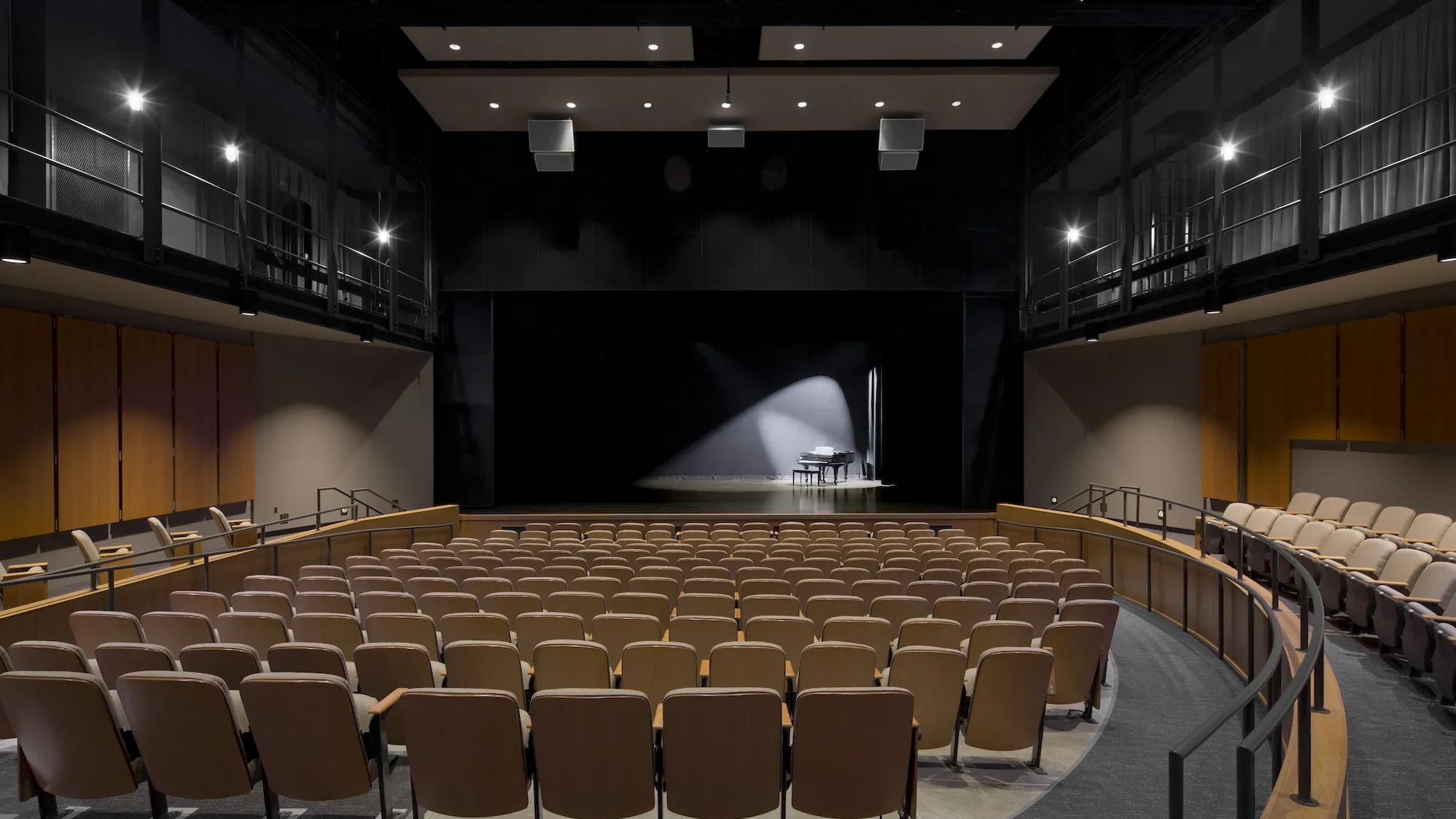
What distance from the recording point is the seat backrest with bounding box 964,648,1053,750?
375cm

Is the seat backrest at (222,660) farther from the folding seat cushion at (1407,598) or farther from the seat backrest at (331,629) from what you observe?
the folding seat cushion at (1407,598)

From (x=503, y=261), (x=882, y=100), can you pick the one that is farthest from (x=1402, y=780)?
(x=503, y=261)

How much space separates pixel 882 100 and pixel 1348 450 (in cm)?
852

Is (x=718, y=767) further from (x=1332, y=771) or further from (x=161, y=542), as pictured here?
(x=161, y=542)

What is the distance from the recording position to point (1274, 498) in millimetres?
11039

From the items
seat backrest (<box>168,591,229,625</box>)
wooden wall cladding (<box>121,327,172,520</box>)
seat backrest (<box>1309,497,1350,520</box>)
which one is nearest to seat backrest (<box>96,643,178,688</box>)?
seat backrest (<box>168,591,229,625</box>)

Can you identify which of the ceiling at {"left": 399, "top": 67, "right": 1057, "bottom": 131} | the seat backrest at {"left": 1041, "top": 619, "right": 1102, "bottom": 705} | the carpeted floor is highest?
the ceiling at {"left": 399, "top": 67, "right": 1057, "bottom": 131}

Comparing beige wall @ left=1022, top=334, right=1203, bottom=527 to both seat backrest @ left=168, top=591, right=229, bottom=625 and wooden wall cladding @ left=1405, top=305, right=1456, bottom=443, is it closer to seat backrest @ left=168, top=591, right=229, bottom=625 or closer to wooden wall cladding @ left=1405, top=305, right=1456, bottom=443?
wooden wall cladding @ left=1405, top=305, right=1456, bottom=443

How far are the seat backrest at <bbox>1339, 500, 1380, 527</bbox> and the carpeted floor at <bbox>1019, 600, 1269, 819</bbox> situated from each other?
408 cm

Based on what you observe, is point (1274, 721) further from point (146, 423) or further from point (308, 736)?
point (146, 423)

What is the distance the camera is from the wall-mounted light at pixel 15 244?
5555 millimetres

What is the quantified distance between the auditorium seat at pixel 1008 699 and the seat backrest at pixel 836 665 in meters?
0.55

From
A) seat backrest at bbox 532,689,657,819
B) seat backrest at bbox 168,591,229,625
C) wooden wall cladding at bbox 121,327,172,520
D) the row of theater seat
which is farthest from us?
wooden wall cladding at bbox 121,327,172,520

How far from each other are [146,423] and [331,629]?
871 cm
